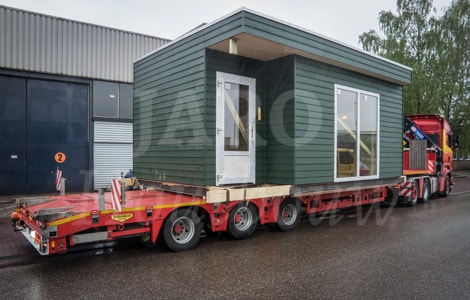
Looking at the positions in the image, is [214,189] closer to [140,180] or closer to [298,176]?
[298,176]

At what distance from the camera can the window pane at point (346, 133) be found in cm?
853

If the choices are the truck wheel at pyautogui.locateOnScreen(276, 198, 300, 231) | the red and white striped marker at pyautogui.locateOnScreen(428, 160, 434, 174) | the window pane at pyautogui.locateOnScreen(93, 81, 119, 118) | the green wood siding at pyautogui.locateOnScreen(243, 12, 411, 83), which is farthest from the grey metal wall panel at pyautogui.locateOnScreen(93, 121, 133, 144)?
the red and white striped marker at pyautogui.locateOnScreen(428, 160, 434, 174)

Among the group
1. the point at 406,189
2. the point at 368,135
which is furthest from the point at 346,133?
the point at 406,189

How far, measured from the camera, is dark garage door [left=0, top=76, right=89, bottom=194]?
1348 centimetres

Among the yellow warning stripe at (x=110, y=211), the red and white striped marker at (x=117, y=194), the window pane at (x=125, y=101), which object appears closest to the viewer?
the yellow warning stripe at (x=110, y=211)

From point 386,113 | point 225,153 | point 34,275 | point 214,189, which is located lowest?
point 34,275

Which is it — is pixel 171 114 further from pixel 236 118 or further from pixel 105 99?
pixel 105 99

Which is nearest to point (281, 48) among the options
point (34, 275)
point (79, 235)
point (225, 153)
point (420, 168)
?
point (225, 153)

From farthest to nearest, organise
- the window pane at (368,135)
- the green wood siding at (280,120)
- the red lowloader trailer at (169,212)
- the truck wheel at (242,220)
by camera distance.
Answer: the window pane at (368,135) → the green wood siding at (280,120) → the truck wheel at (242,220) → the red lowloader trailer at (169,212)

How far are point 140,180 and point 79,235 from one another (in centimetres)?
370

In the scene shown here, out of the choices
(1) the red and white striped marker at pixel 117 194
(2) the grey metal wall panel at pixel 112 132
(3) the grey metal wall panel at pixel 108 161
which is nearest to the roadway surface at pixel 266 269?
(1) the red and white striped marker at pixel 117 194

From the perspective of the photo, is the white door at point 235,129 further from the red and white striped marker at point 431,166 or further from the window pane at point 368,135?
the red and white striped marker at point 431,166

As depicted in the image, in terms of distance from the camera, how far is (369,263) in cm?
550

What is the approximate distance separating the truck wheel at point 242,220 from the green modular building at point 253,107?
587 millimetres
